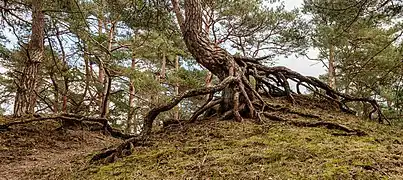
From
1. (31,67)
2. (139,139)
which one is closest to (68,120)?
(31,67)

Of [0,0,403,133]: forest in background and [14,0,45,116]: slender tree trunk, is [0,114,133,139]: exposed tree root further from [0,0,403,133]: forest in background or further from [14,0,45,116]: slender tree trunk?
[0,0,403,133]: forest in background

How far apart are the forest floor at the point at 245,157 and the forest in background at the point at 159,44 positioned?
107cm

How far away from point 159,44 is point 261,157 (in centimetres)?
618

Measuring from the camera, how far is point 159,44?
7488 millimetres

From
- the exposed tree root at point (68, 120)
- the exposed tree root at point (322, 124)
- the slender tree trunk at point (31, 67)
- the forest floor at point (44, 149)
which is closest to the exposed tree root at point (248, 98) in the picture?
the exposed tree root at point (322, 124)

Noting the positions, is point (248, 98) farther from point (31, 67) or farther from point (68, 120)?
point (31, 67)

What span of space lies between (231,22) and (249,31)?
0.71m

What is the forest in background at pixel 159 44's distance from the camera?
176 inches

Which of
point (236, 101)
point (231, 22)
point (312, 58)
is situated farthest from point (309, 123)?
point (312, 58)

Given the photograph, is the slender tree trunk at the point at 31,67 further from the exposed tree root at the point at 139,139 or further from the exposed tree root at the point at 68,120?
the exposed tree root at the point at 139,139

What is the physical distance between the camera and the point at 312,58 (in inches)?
445

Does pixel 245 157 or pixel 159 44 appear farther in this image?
pixel 159 44

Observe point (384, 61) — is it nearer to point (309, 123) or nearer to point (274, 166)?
point (309, 123)

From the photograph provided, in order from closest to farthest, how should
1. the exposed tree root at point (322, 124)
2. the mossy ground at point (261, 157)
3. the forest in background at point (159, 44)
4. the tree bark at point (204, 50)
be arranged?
the mossy ground at point (261, 157), the exposed tree root at point (322, 124), the tree bark at point (204, 50), the forest in background at point (159, 44)
